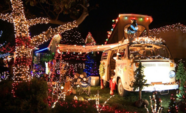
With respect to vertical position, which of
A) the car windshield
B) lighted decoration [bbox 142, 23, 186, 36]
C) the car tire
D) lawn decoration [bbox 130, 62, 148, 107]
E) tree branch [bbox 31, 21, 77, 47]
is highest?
lighted decoration [bbox 142, 23, 186, 36]

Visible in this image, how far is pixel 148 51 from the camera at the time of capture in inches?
331

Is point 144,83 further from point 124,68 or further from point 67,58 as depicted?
point 67,58

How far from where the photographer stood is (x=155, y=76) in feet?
22.9

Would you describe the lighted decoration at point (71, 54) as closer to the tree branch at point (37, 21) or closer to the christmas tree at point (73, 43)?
the christmas tree at point (73, 43)

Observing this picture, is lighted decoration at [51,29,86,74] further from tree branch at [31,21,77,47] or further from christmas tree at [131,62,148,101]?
christmas tree at [131,62,148,101]

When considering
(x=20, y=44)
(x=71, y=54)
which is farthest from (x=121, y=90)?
(x=71, y=54)

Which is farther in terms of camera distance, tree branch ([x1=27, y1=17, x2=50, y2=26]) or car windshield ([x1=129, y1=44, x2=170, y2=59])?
tree branch ([x1=27, y1=17, x2=50, y2=26])

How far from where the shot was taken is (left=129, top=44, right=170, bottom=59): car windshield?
304 inches

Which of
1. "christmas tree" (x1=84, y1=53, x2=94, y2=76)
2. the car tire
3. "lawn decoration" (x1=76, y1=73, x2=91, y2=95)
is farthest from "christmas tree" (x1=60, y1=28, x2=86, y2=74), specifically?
the car tire

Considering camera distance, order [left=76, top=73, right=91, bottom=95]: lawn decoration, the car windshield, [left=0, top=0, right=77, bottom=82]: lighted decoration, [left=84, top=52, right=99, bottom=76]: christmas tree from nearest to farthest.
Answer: [left=0, top=0, right=77, bottom=82]: lighted decoration → the car windshield → [left=76, top=73, right=91, bottom=95]: lawn decoration → [left=84, top=52, right=99, bottom=76]: christmas tree

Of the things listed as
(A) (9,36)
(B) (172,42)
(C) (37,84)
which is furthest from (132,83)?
(A) (9,36)

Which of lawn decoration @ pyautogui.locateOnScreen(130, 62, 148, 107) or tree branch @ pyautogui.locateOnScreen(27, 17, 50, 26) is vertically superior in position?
tree branch @ pyautogui.locateOnScreen(27, 17, 50, 26)

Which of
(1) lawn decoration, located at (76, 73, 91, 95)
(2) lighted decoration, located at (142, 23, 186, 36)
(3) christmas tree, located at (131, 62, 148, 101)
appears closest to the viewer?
(3) christmas tree, located at (131, 62, 148, 101)

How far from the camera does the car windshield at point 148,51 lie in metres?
7.72
